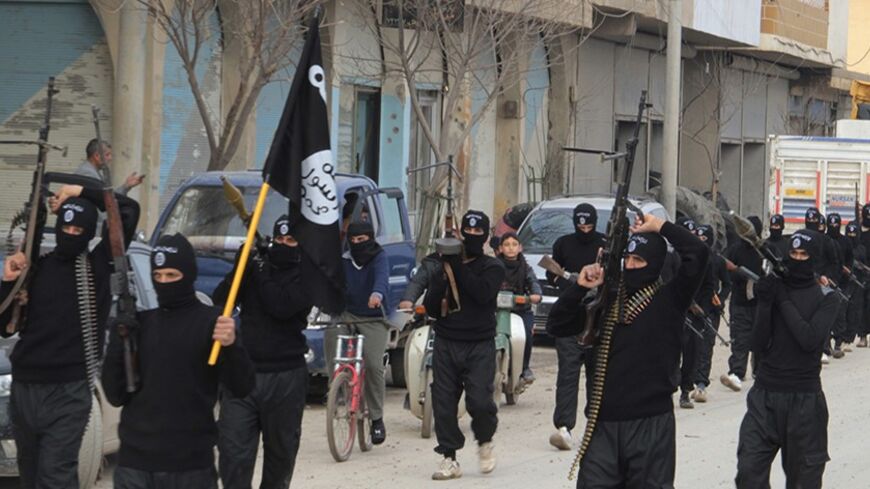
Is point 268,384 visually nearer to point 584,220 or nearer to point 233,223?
point 584,220

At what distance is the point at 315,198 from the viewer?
8.27 metres

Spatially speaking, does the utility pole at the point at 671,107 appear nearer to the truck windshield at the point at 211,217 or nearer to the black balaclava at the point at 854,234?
the black balaclava at the point at 854,234

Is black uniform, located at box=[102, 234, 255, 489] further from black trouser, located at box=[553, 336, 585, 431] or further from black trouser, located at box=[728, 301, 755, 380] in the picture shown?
black trouser, located at box=[728, 301, 755, 380]

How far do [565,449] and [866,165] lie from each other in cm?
1854

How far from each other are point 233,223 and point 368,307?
2.27 meters

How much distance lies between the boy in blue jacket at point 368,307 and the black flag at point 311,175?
Answer: 11.4 ft

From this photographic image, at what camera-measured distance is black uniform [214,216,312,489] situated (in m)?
8.29

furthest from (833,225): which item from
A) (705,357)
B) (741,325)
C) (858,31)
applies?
(858,31)

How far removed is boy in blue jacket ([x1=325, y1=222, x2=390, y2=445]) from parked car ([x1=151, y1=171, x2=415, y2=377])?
1.15 metres

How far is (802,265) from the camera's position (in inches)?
351

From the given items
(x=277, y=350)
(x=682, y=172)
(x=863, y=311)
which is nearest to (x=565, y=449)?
(x=277, y=350)

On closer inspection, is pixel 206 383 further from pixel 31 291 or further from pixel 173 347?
pixel 31 291

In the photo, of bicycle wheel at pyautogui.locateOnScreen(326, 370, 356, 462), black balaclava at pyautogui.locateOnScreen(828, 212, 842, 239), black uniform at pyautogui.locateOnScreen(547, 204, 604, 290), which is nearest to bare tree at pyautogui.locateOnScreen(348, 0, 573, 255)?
black balaclava at pyautogui.locateOnScreen(828, 212, 842, 239)

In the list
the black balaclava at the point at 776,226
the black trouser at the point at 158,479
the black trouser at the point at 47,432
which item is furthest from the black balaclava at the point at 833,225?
the black trouser at the point at 158,479
